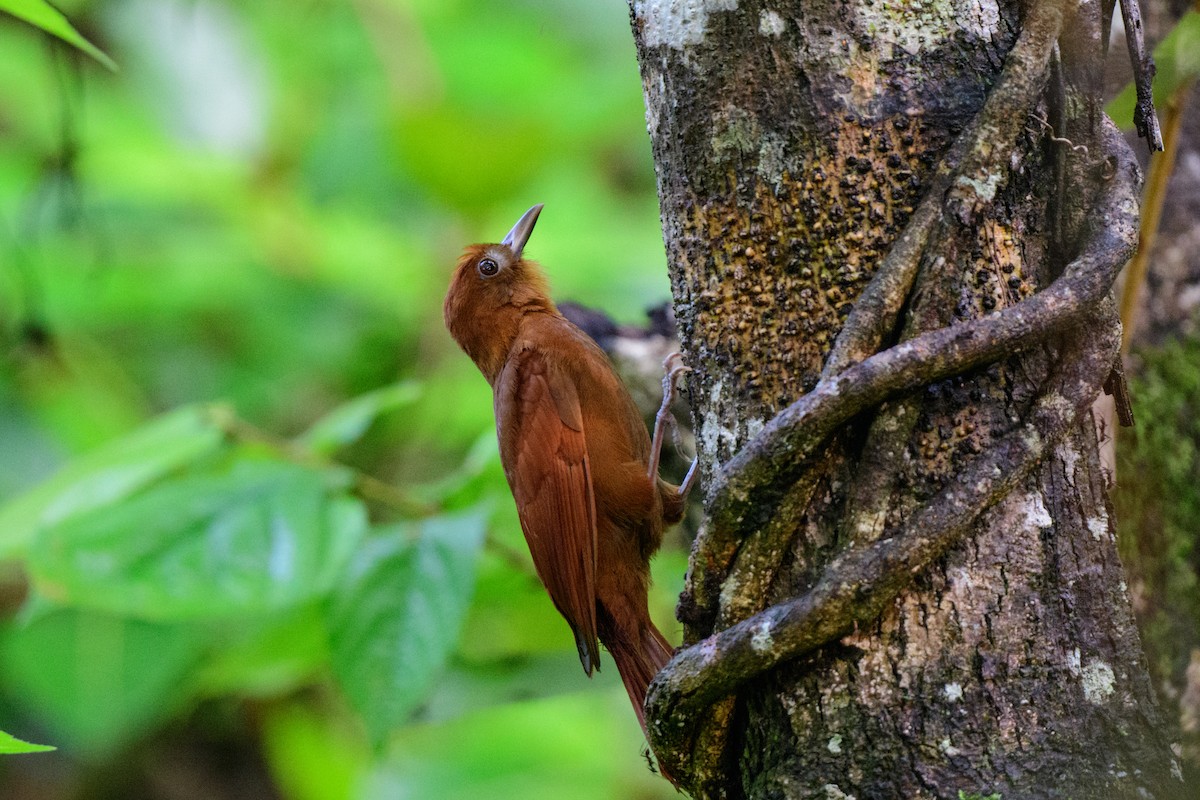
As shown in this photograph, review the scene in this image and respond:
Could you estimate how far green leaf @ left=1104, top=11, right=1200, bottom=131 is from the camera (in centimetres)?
171

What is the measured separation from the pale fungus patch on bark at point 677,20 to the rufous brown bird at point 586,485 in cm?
100

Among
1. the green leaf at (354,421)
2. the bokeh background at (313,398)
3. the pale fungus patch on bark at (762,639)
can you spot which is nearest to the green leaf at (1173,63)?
the bokeh background at (313,398)

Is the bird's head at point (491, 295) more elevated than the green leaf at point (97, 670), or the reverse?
the bird's head at point (491, 295)

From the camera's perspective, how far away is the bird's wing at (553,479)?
2.45m

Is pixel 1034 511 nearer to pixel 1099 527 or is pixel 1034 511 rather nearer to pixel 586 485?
pixel 1099 527

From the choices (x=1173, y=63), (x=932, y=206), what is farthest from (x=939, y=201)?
(x=1173, y=63)

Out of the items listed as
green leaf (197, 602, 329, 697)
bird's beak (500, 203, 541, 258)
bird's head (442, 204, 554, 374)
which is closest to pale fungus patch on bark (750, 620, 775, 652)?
green leaf (197, 602, 329, 697)

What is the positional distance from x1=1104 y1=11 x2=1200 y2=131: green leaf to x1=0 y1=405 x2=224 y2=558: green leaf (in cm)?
188

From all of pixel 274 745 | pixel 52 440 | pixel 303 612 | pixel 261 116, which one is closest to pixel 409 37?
pixel 261 116

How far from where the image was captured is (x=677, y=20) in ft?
4.98

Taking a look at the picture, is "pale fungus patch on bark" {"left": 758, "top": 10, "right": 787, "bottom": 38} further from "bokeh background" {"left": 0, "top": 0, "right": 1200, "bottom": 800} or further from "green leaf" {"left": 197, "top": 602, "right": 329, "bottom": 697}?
"green leaf" {"left": 197, "top": 602, "right": 329, "bottom": 697}

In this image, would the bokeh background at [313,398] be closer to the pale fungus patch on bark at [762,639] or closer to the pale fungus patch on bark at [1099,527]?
the pale fungus patch on bark at [1099,527]

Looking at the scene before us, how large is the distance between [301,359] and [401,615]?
8.72 ft

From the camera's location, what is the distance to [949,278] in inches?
53.0
